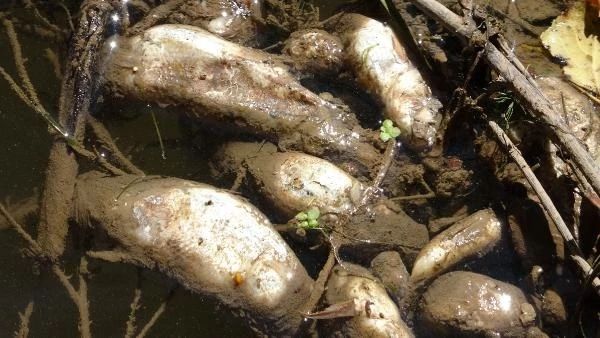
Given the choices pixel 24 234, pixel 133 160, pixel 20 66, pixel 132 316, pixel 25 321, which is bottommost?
pixel 25 321

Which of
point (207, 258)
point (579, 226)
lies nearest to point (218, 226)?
point (207, 258)

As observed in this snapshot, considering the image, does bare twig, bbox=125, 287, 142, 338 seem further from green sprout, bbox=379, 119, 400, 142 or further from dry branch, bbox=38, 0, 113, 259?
green sprout, bbox=379, 119, 400, 142

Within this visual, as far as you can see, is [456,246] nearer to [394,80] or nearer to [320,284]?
[320,284]

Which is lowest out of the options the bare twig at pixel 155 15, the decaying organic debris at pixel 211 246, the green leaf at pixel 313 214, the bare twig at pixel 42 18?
the decaying organic debris at pixel 211 246

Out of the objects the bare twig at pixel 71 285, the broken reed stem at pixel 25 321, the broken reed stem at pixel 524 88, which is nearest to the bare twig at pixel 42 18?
the bare twig at pixel 71 285

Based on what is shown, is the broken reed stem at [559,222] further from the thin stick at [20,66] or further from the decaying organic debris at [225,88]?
the thin stick at [20,66]

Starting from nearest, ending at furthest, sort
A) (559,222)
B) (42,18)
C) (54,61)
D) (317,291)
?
(559,222) < (317,291) < (42,18) < (54,61)

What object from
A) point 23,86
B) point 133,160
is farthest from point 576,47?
point 23,86
